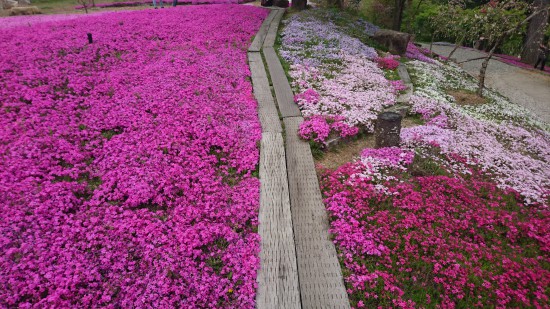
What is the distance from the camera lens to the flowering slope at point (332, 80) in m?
10.4

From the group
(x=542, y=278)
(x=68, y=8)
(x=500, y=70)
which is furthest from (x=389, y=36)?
(x=68, y=8)

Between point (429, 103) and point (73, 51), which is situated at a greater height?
point (73, 51)

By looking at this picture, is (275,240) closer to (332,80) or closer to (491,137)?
(332,80)

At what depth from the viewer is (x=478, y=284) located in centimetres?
582

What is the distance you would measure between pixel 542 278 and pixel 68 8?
136 feet

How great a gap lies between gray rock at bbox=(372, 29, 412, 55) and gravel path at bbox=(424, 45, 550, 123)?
Answer: 26.0 ft

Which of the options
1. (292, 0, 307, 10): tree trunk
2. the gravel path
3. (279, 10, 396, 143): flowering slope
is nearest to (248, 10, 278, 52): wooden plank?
(279, 10, 396, 143): flowering slope

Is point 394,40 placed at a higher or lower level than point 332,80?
higher

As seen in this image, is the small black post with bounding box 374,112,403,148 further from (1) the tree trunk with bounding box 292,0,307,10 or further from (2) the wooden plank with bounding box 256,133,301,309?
(1) the tree trunk with bounding box 292,0,307,10

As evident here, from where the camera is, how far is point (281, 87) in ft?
41.0

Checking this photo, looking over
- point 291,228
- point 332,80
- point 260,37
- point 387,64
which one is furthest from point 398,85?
point 291,228

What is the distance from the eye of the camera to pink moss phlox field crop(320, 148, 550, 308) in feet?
18.3

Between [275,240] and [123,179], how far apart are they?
4018 millimetres

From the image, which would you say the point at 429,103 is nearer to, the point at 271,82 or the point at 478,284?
the point at 271,82
